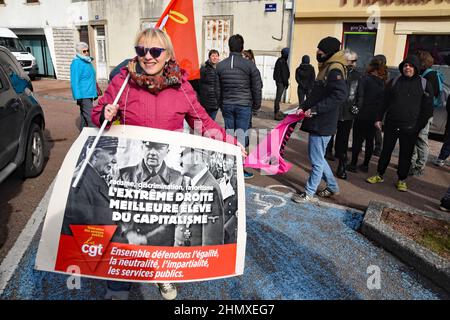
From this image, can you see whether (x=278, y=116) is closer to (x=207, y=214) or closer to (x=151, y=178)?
(x=207, y=214)

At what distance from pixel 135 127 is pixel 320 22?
38.9ft

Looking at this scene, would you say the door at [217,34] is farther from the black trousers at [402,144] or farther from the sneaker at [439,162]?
the black trousers at [402,144]

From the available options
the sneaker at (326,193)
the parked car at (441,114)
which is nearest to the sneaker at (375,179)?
the sneaker at (326,193)

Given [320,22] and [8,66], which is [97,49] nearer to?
[320,22]

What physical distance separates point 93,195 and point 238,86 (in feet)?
11.0

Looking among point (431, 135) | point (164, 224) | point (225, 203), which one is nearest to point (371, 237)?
point (225, 203)

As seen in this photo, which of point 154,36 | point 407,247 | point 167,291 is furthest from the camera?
point 407,247

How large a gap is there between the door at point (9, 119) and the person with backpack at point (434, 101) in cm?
573

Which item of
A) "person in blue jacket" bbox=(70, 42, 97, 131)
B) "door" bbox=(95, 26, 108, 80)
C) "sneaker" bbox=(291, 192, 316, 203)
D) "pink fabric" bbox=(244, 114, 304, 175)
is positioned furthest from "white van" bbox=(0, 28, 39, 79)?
"sneaker" bbox=(291, 192, 316, 203)

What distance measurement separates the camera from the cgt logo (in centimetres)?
209

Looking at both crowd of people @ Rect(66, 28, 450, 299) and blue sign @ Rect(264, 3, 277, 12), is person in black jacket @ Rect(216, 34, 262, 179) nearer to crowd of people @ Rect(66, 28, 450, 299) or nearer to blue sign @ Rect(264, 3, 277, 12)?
crowd of people @ Rect(66, 28, 450, 299)

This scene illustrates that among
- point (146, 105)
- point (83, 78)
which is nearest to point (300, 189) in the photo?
point (146, 105)

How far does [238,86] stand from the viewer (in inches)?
200
